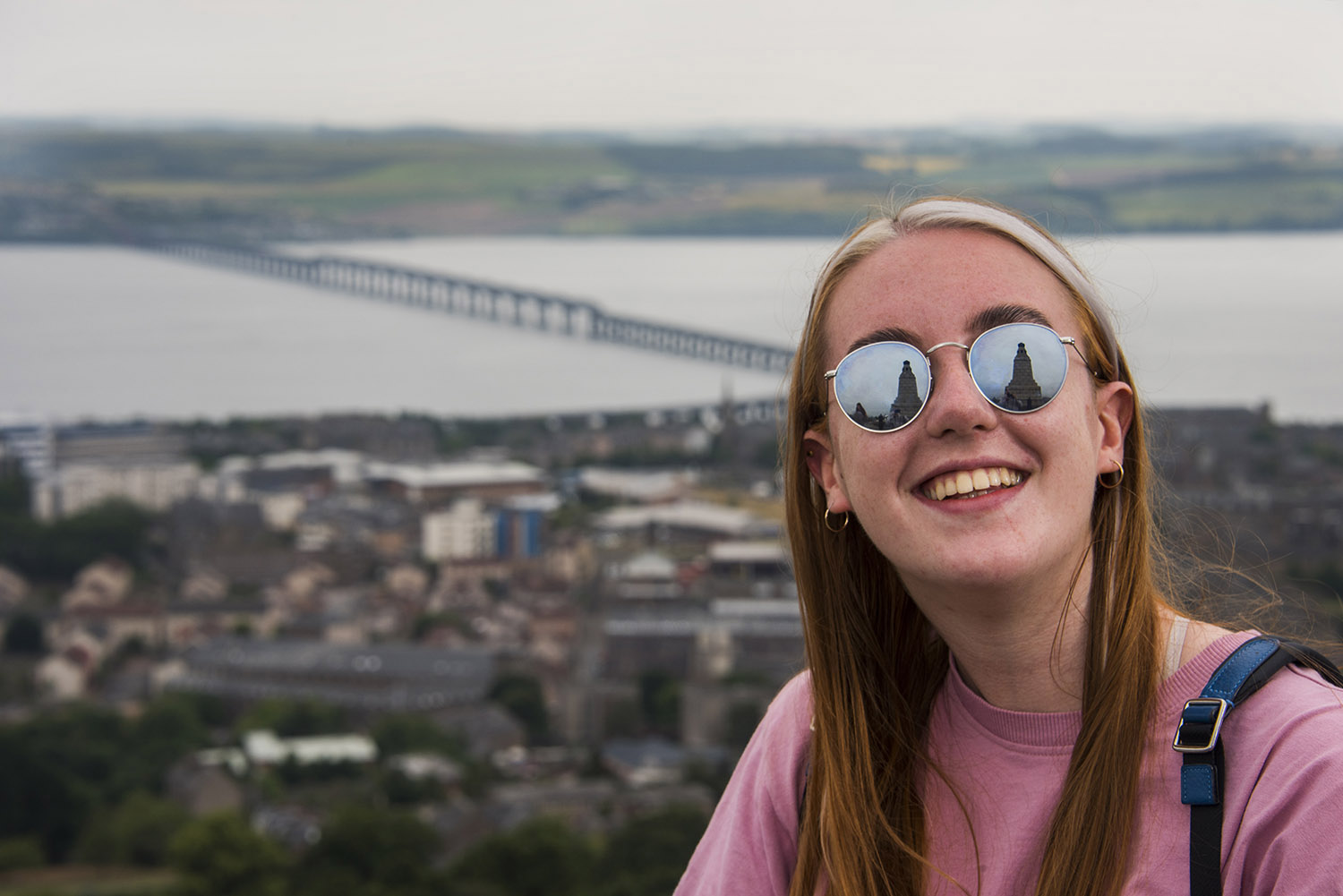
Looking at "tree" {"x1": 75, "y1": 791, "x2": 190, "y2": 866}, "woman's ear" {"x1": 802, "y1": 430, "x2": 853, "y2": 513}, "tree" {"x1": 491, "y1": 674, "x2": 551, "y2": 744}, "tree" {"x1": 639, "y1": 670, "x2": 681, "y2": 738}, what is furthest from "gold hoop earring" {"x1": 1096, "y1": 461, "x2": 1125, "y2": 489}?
"tree" {"x1": 491, "y1": 674, "x2": 551, "y2": 744}

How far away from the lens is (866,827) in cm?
67

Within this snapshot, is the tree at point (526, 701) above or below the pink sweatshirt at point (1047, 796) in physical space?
below

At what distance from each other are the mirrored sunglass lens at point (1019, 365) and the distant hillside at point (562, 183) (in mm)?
17702

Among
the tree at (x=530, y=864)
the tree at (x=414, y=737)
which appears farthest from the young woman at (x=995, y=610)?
the tree at (x=414, y=737)

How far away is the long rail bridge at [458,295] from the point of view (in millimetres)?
29031

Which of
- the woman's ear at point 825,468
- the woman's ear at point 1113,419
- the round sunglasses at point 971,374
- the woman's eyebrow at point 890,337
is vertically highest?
the woman's eyebrow at point 890,337

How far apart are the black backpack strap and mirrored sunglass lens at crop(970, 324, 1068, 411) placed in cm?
13

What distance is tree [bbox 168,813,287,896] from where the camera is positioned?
435 inches

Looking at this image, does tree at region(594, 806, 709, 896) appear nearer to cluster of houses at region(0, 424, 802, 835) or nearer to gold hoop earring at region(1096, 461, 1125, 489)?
cluster of houses at region(0, 424, 802, 835)

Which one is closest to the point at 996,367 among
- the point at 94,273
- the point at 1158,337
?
the point at 1158,337

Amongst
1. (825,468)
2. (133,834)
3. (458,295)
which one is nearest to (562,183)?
(458,295)

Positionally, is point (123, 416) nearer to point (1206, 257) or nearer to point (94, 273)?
point (94, 273)

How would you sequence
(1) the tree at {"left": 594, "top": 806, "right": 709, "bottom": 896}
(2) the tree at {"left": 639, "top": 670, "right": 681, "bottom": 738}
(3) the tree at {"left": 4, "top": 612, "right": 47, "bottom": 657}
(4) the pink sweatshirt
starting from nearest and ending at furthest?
(4) the pink sweatshirt, (1) the tree at {"left": 594, "top": 806, "right": 709, "bottom": 896}, (2) the tree at {"left": 639, "top": 670, "right": 681, "bottom": 738}, (3) the tree at {"left": 4, "top": 612, "right": 47, "bottom": 657}

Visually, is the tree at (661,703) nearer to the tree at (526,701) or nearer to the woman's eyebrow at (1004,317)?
the tree at (526,701)
